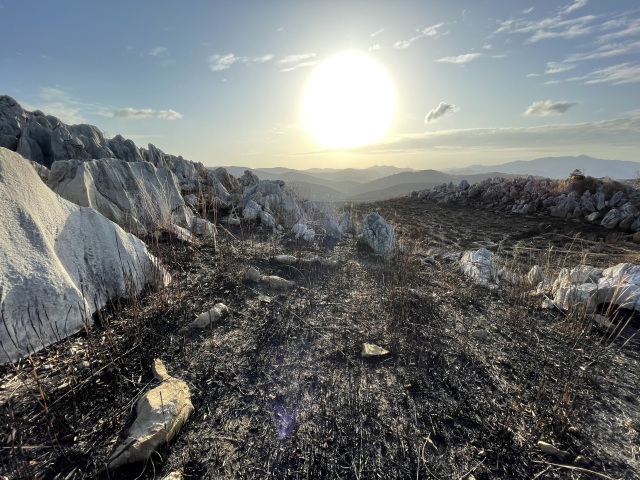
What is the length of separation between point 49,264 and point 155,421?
8.15 feet

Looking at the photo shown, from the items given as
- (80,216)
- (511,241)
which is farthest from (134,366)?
(511,241)

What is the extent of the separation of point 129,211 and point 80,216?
2.89 m

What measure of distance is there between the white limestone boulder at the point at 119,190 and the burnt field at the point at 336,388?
5.97 ft

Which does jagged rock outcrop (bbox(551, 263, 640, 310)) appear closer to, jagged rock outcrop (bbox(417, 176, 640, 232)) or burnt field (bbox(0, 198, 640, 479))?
burnt field (bbox(0, 198, 640, 479))

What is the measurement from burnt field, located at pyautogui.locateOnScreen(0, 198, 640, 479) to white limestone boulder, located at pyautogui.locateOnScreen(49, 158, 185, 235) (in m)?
1.82

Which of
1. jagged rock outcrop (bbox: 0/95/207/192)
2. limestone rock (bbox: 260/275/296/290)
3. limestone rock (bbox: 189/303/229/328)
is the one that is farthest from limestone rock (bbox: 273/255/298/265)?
jagged rock outcrop (bbox: 0/95/207/192)

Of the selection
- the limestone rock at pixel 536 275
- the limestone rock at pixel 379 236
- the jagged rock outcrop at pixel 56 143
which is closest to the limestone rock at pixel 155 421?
the limestone rock at pixel 379 236

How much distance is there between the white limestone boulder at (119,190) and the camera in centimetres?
634

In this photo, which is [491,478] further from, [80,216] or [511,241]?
[511,241]

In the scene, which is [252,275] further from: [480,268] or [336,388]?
[480,268]

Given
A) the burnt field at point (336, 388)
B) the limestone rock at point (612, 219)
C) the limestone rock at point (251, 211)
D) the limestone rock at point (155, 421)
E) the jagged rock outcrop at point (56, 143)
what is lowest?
the limestone rock at point (612, 219)

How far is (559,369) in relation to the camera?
399cm

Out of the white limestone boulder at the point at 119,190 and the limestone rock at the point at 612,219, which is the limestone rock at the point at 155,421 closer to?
the white limestone boulder at the point at 119,190

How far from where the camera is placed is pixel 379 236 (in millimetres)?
9039
